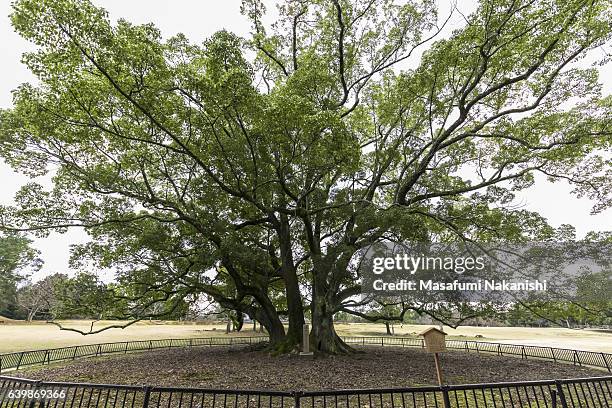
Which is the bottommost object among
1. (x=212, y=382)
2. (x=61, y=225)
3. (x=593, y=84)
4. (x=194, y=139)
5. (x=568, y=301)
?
(x=212, y=382)

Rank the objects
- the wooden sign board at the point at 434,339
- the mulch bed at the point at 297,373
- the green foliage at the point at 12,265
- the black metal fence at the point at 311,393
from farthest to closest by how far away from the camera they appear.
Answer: the green foliage at the point at 12,265
the mulch bed at the point at 297,373
the wooden sign board at the point at 434,339
the black metal fence at the point at 311,393

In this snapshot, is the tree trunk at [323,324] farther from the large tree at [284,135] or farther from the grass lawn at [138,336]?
the grass lawn at [138,336]

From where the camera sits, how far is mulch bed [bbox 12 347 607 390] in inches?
332

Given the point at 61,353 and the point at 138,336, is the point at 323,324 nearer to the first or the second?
the point at 61,353

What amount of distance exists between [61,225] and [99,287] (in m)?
2.51

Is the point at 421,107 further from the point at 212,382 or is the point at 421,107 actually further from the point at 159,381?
the point at 159,381

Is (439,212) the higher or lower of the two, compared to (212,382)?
higher

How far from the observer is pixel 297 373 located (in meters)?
9.48

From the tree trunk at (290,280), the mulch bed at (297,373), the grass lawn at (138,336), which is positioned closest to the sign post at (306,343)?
the mulch bed at (297,373)

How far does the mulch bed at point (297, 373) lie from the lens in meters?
8.43

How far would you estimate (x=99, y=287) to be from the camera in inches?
458

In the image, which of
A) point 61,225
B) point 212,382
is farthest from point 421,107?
point 61,225

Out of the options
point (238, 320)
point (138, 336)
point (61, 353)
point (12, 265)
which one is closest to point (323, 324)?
point (238, 320)

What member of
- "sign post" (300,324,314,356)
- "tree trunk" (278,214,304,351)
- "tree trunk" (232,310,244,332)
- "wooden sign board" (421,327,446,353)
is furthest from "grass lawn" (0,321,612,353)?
"wooden sign board" (421,327,446,353)
